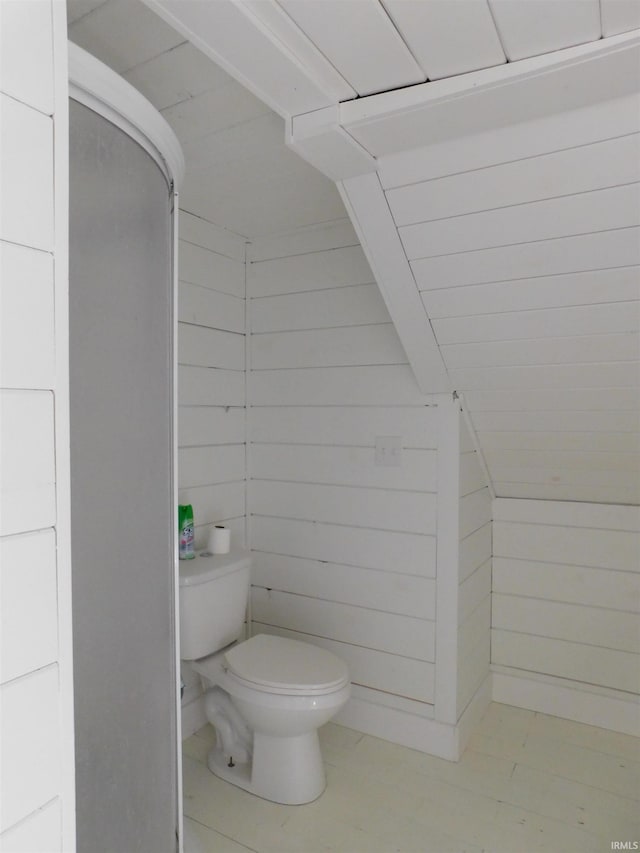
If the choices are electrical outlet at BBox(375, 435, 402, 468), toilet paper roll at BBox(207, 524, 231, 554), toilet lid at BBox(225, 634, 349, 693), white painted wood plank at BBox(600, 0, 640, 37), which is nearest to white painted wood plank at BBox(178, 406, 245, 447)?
toilet paper roll at BBox(207, 524, 231, 554)

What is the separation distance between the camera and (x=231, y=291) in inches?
105

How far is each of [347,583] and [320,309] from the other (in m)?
1.18

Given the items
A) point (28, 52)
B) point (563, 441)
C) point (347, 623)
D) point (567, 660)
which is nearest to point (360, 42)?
point (28, 52)

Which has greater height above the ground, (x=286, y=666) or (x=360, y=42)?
(x=360, y=42)

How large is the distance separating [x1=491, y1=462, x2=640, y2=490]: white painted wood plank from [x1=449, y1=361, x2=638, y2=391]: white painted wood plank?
480mm

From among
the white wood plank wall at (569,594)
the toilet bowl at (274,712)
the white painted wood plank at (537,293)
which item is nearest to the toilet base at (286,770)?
the toilet bowl at (274,712)

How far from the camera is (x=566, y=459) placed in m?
2.39

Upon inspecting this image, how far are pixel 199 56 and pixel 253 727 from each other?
2029mm

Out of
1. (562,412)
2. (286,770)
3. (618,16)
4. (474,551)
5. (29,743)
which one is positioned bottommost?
(286,770)

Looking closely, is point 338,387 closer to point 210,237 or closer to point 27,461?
point 210,237

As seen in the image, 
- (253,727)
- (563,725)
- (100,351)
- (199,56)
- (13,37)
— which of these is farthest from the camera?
(563,725)

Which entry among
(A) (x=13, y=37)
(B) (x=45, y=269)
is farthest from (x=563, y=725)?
(A) (x=13, y=37)

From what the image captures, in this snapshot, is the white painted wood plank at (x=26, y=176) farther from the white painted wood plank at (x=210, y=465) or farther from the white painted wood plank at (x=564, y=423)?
the white painted wood plank at (x=564, y=423)

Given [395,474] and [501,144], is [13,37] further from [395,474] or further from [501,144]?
[395,474]
